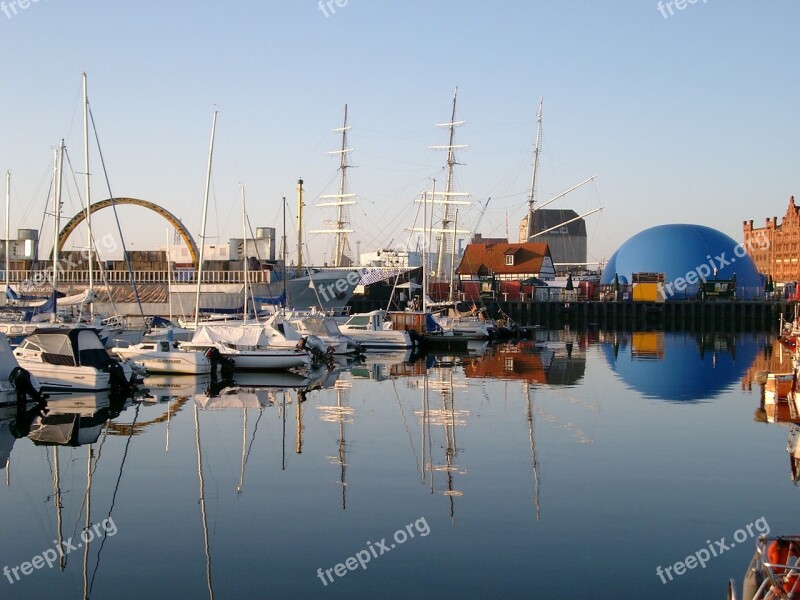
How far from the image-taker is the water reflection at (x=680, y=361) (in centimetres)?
3925

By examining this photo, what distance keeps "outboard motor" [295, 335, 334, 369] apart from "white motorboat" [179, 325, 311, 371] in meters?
2.57

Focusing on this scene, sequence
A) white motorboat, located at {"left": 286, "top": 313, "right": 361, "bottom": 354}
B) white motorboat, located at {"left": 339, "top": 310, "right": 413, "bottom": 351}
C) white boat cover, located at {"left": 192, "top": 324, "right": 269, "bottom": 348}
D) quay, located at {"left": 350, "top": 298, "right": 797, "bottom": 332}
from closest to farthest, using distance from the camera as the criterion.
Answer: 1. white boat cover, located at {"left": 192, "top": 324, "right": 269, "bottom": 348}
2. white motorboat, located at {"left": 286, "top": 313, "right": 361, "bottom": 354}
3. white motorboat, located at {"left": 339, "top": 310, "right": 413, "bottom": 351}
4. quay, located at {"left": 350, "top": 298, "right": 797, "bottom": 332}

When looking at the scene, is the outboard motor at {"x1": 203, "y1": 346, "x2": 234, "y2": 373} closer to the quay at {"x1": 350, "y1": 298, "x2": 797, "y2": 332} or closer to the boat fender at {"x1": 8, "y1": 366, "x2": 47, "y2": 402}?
the boat fender at {"x1": 8, "y1": 366, "x2": 47, "y2": 402}

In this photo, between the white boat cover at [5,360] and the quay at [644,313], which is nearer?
the white boat cover at [5,360]

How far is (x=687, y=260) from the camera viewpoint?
378ft

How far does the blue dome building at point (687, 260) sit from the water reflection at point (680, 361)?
33089mm

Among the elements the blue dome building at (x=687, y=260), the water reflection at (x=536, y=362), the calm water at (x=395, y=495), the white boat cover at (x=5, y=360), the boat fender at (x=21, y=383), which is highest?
the blue dome building at (x=687, y=260)

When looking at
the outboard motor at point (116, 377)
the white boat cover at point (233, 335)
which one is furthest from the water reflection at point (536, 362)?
the outboard motor at point (116, 377)

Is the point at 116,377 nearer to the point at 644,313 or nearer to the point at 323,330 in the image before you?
the point at 323,330

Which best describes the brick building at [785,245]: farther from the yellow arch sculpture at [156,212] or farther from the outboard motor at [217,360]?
the outboard motor at [217,360]

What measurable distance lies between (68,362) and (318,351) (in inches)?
615

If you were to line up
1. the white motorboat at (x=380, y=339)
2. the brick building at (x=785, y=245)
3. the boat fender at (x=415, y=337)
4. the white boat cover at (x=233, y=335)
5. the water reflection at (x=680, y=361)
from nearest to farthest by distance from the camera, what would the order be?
1. the water reflection at (x=680, y=361)
2. the white boat cover at (x=233, y=335)
3. the white motorboat at (x=380, y=339)
4. the boat fender at (x=415, y=337)
5. the brick building at (x=785, y=245)

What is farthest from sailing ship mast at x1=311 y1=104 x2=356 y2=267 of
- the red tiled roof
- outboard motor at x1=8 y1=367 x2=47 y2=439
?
outboard motor at x1=8 y1=367 x2=47 y2=439

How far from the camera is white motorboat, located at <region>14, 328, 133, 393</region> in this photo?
33219mm
